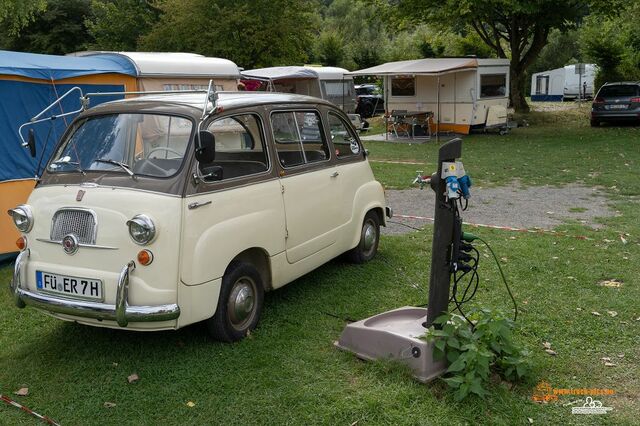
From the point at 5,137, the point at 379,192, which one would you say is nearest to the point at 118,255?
the point at 379,192

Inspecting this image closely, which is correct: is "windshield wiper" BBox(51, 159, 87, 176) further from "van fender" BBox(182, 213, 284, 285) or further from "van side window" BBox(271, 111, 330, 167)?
"van side window" BBox(271, 111, 330, 167)

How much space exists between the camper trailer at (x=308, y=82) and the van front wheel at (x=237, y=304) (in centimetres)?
1650

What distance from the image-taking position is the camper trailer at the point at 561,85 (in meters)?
38.5

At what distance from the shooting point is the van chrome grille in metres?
4.19

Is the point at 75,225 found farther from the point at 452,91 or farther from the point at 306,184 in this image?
the point at 452,91

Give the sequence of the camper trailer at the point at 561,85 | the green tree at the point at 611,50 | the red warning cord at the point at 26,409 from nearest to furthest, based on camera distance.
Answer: the red warning cord at the point at 26,409, the green tree at the point at 611,50, the camper trailer at the point at 561,85

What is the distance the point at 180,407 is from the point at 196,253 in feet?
3.29

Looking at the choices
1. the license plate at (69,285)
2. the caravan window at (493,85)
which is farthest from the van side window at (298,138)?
the caravan window at (493,85)

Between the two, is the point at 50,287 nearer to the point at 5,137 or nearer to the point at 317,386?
the point at 317,386

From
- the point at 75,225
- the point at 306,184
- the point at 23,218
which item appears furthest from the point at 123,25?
the point at 75,225

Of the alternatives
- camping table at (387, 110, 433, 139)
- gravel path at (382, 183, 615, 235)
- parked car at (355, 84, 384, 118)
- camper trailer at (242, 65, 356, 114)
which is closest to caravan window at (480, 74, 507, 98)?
camping table at (387, 110, 433, 139)

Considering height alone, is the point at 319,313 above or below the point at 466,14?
below

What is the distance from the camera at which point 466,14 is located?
20.6m

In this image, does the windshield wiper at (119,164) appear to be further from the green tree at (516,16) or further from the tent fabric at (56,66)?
the green tree at (516,16)
